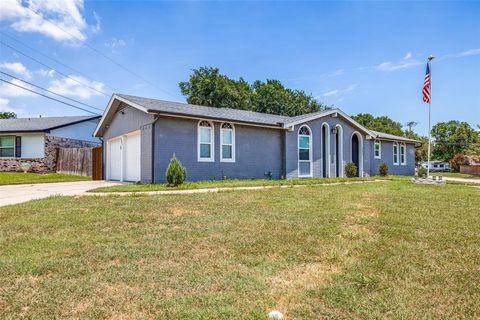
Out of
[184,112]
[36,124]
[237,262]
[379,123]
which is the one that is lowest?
[237,262]

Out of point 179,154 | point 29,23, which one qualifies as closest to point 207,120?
point 179,154

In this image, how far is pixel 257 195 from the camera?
882cm

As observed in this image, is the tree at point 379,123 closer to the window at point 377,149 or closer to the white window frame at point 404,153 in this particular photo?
the white window frame at point 404,153

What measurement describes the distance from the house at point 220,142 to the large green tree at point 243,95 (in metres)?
16.2

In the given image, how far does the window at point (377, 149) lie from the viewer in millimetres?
22619

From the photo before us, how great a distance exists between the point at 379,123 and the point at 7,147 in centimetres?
4984

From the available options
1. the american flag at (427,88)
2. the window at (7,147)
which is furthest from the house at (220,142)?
the window at (7,147)

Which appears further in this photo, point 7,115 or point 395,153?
point 7,115

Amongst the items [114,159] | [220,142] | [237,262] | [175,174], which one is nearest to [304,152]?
[220,142]

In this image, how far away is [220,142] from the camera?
14211 mm

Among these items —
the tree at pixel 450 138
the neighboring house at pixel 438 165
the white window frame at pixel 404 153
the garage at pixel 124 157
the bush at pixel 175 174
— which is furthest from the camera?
the neighboring house at pixel 438 165

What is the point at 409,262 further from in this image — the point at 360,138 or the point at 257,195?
the point at 360,138

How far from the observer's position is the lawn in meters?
2.70

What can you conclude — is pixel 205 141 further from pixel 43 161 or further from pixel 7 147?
→ pixel 7 147
